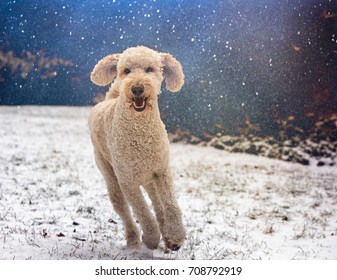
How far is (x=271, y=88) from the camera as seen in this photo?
454 cm

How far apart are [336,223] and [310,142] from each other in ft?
5.88

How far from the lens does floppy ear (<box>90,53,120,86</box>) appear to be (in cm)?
267

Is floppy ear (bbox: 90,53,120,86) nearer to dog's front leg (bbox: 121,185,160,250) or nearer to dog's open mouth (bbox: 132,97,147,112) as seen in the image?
dog's open mouth (bbox: 132,97,147,112)

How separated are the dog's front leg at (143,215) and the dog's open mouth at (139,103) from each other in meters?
0.50

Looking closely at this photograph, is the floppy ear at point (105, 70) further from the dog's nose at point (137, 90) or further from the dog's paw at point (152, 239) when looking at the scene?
the dog's paw at point (152, 239)

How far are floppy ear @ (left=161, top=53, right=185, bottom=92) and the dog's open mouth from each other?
18.2 inches

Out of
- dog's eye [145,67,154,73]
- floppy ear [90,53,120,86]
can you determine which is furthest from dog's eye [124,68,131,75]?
floppy ear [90,53,120,86]

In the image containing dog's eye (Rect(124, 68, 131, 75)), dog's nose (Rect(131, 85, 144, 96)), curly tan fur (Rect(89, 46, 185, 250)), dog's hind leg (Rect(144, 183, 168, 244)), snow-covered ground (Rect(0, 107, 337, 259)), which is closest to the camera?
dog's nose (Rect(131, 85, 144, 96))

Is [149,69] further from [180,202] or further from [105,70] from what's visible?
[180,202]

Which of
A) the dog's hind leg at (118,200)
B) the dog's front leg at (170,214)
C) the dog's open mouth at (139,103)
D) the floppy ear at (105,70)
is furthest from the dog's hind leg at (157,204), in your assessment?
the floppy ear at (105,70)

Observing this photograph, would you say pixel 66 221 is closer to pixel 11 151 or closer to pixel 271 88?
pixel 11 151

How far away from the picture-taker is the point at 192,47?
3.94m

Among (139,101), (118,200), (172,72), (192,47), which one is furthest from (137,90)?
(192,47)
